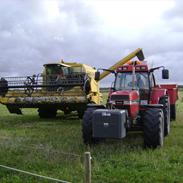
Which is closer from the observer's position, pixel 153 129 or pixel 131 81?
pixel 153 129

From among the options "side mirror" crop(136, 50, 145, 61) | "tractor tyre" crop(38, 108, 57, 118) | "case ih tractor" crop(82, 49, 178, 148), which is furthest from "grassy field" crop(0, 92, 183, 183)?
"side mirror" crop(136, 50, 145, 61)

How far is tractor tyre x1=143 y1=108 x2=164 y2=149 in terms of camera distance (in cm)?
1098

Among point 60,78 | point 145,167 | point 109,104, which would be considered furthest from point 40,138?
point 60,78

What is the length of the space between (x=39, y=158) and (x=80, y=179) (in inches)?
77.6

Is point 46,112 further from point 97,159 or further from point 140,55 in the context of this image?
point 97,159

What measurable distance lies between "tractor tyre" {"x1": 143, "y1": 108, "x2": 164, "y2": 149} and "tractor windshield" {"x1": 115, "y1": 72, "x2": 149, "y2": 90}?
1.98 meters

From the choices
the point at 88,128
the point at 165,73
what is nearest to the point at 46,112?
the point at 165,73

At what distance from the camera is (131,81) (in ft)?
43.2

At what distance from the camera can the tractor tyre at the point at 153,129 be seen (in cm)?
1098

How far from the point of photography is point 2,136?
1385 cm

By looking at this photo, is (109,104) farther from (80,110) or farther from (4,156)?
(80,110)

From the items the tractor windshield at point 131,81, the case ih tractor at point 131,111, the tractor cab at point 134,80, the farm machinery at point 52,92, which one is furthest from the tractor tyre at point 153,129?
the farm machinery at point 52,92

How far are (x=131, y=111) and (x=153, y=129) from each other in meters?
0.90

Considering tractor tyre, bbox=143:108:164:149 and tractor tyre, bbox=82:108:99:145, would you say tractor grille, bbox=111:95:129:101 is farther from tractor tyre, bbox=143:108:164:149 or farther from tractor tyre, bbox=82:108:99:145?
tractor tyre, bbox=143:108:164:149
